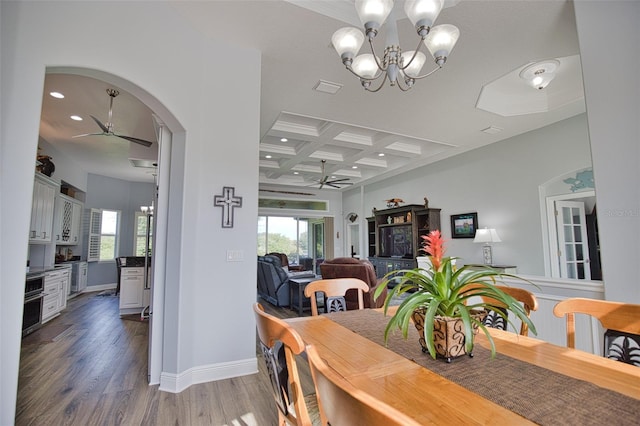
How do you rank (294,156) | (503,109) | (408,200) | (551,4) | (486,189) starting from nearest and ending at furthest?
1. (551,4)
2. (503,109)
3. (486,189)
4. (294,156)
5. (408,200)

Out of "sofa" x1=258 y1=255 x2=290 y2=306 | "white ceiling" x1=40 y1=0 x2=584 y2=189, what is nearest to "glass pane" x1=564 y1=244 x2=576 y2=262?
"white ceiling" x1=40 y1=0 x2=584 y2=189

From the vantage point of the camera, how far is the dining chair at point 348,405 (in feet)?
1.73

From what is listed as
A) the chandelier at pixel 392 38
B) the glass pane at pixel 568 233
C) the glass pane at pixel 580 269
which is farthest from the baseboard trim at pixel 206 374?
the glass pane at pixel 580 269

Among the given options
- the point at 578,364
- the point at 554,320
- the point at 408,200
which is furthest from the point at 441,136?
the point at 578,364

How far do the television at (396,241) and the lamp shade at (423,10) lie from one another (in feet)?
20.4

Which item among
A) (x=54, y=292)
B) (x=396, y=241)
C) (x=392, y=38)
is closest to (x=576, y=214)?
(x=396, y=241)

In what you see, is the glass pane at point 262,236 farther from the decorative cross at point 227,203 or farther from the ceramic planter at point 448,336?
the ceramic planter at point 448,336

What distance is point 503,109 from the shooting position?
15.8 feet

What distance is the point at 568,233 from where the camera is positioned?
5422 millimetres

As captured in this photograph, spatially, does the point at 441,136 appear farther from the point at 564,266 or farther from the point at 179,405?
the point at 179,405

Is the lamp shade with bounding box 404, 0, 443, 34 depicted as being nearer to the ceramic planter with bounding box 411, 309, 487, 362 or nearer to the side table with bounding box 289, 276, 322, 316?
the ceramic planter with bounding box 411, 309, 487, 362

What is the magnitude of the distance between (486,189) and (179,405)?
20.1 ft

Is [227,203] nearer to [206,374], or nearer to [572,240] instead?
[206,374]

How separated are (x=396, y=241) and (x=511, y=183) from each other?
315 centimetres
